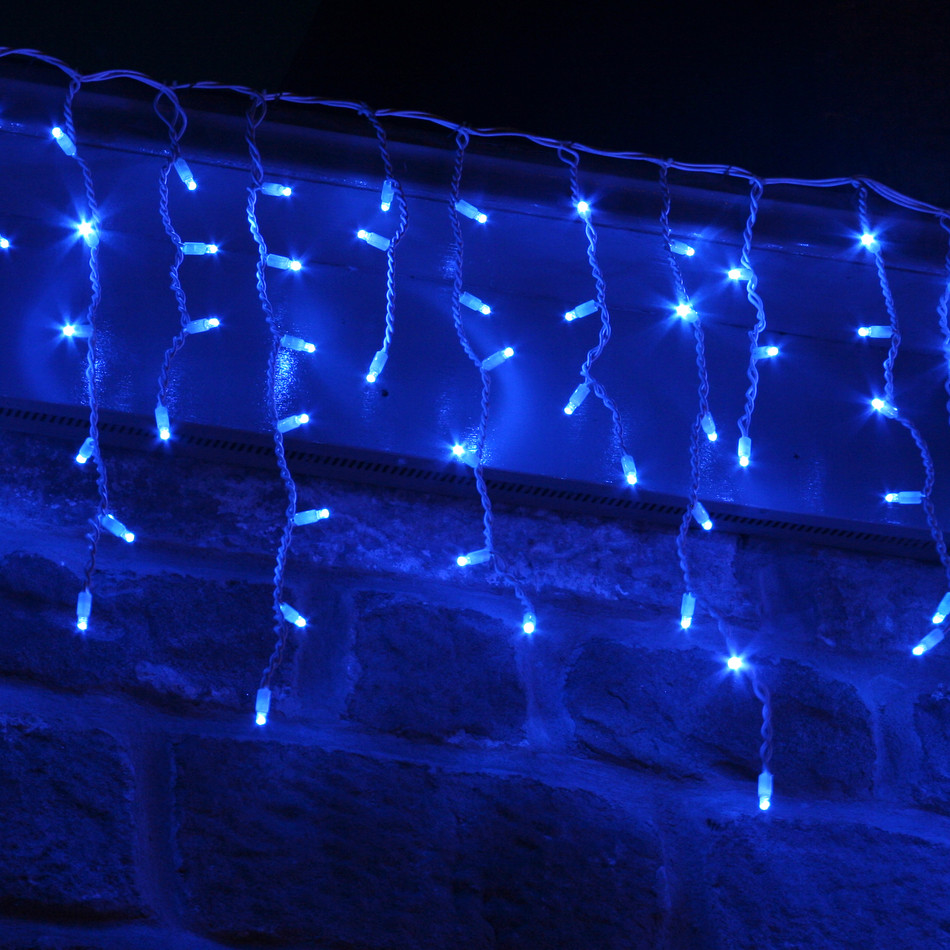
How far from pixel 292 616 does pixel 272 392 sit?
298 millimetres

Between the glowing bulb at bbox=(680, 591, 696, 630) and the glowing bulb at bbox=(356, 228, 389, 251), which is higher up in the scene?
the glowing bulb at bbox=(356, 228, 389, 251)

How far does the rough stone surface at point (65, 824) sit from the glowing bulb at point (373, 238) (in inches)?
27.2

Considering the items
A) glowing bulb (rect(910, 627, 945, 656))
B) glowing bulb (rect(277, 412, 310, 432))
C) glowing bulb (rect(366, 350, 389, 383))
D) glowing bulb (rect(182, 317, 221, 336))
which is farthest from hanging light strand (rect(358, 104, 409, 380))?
glowing bulb (rect(910, 627, 945, 656))

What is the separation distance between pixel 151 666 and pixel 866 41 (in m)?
1.28

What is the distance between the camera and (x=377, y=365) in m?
1.32

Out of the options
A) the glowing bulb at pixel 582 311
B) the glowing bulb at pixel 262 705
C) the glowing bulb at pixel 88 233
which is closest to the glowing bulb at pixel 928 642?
the glowing bulb at pixel 582 311

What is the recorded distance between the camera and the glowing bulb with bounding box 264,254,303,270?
4.25ft

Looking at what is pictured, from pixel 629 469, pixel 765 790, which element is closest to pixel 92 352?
pixel 629 469

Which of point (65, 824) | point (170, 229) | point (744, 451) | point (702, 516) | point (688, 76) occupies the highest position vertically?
point (688, 76)

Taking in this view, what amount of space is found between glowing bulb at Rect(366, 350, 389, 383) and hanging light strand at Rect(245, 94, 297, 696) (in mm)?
126

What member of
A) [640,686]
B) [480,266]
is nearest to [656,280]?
[480,266]

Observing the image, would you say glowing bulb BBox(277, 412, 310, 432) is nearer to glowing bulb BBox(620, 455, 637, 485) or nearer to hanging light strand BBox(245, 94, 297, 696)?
hanging light strand BBox(245, 94, 297, 696)

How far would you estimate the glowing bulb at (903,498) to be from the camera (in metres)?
1.34

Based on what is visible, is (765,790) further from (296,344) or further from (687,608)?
(296,344)
